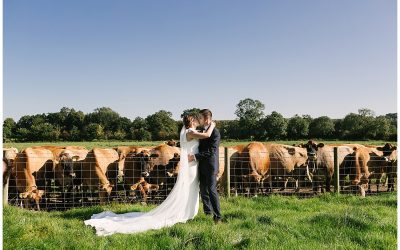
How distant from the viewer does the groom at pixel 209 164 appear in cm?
787

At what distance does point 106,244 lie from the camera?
627cm

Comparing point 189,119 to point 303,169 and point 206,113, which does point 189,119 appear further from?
point 303,169

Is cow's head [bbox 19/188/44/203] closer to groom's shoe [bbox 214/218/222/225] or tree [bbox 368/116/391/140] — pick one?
groom's shoe [bbox 214/218/222/225]

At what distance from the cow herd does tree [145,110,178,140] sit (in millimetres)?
64383

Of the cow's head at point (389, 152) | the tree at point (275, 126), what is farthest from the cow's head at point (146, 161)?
the tree at point (275, 126)

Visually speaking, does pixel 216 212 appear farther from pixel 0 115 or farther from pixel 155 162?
pixel 155 162

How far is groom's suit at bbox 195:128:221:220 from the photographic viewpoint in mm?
7859

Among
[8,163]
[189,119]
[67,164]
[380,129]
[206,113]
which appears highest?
[206,113]

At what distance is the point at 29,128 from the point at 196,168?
9022 cm

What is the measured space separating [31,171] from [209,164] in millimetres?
6857

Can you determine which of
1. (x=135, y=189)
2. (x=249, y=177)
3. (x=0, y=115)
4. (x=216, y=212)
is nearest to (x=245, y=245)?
(x=216, y=212)

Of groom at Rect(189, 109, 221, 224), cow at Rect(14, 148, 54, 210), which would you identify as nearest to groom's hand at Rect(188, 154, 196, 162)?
groom at Rect(189, 109, 221, 224)

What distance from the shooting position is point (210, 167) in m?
7.96

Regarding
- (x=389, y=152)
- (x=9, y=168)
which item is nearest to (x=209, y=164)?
(x=9, y=168)
